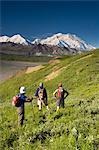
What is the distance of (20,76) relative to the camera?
8775 cm

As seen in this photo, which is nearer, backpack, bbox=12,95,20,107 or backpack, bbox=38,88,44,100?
backpack, bbox=12,95,20,107

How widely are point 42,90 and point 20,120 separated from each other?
766cm

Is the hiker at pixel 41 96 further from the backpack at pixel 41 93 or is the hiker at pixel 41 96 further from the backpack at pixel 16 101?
the backpack at pixel 16 101

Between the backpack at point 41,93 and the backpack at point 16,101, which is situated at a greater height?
the backpack at point 41,93

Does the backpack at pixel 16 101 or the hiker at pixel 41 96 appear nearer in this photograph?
the backpack at pixel 16 101

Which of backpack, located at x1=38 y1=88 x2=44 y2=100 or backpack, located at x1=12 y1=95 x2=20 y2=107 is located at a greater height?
backpack, located at x1=38 y1=88 x2=44 y2=100

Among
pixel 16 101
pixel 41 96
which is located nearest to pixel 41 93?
pixel 41 96

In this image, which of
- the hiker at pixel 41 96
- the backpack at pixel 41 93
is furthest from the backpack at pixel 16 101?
the backpack at pixel 41 93

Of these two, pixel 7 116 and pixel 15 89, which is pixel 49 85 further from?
pixel 7 116

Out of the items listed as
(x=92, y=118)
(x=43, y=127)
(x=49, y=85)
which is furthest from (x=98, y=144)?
(x=49, y=85)

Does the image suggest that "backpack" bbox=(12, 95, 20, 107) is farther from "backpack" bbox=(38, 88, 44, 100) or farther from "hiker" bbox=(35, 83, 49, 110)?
"backpack" bbox=(38, 88, 44, 100)

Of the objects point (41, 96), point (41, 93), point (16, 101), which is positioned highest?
point (41, 93)

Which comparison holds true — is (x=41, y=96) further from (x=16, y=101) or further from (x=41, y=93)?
(x=16, y=101)

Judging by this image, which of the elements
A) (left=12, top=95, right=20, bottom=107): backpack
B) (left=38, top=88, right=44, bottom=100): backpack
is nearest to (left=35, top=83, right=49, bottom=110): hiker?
(left=38, top=88, right=44, bottom=100): backpack
